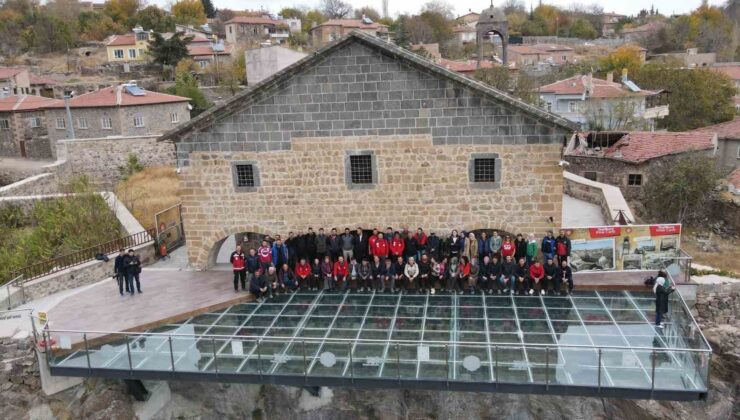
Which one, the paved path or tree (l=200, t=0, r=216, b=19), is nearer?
the paved path

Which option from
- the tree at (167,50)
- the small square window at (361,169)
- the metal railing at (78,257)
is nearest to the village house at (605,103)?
the small square window at (361,169)

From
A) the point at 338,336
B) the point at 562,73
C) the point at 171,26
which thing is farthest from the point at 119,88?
the point at 562,73

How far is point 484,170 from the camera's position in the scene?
1714cm

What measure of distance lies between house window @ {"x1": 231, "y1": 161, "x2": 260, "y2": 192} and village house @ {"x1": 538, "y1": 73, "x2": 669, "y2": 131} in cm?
3153

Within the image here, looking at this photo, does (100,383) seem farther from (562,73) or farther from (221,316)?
(562,73)

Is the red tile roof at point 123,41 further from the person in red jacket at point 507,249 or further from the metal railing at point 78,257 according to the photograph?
the person in red jacket at point 507,249

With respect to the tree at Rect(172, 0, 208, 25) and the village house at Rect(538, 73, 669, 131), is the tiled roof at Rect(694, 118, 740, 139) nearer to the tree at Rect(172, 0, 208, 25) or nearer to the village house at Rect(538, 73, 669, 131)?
the village house at Rect(538, 73, 669, 131)

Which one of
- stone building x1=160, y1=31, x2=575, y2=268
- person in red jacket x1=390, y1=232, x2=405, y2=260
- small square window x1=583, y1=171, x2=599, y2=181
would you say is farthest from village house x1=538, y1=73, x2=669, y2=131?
person in red jacket x1=390, y1=232, x2=405, y2=260

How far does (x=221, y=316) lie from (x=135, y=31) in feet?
208

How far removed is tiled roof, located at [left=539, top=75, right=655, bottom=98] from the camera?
46094 mm

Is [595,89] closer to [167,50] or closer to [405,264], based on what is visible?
[405,264]

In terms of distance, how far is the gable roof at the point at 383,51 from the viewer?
634 inches

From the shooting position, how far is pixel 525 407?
595 inches

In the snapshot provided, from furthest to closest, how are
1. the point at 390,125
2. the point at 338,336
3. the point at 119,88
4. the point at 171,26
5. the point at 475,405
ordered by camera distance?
1. the point at 171,26
2. the point at 119,88
3. the point at 390,125
4. the point at 475,405
5. the point at 338,336
